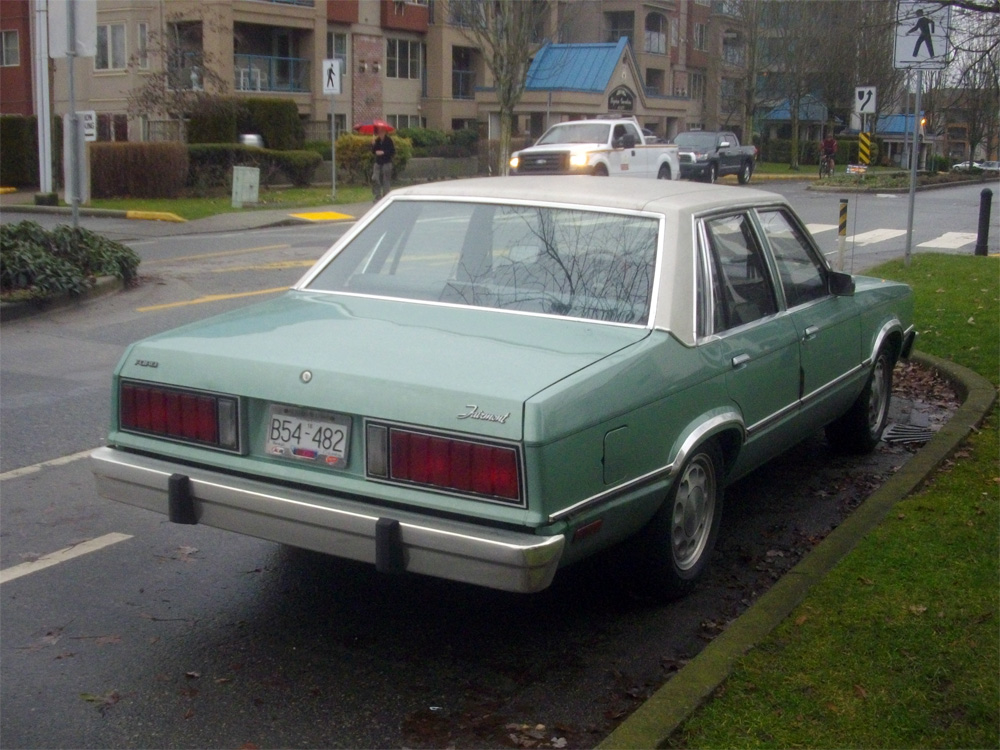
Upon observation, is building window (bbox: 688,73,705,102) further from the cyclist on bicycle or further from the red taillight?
the red taillight

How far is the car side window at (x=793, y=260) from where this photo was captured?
584 cm

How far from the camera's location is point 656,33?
2542 inches

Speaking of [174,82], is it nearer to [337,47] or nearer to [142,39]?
[142,39]

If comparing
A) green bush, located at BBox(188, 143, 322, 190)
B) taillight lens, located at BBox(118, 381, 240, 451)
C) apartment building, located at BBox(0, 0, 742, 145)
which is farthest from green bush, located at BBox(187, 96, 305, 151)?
taillight lens, located at BBox(118, 381, 240, 451)

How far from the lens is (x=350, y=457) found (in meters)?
4.00

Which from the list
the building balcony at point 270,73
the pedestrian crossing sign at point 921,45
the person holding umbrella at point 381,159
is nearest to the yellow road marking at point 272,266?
the pedestrian crossing sign at point 921,45

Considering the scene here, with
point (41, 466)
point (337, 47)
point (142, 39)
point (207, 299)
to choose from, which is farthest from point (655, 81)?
point (41, 466)

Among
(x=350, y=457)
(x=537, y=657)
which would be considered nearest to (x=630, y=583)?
(x=537, y=657)

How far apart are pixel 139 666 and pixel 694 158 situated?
37.2 metres

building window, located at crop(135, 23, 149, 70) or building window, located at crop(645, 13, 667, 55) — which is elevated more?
building window, located at crop(645, 13, 667, 55)

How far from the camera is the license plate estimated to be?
402 cm

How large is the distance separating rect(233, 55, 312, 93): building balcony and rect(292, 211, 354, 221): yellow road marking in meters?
17.9

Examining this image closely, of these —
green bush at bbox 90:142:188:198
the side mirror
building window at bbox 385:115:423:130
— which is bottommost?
the side mirror

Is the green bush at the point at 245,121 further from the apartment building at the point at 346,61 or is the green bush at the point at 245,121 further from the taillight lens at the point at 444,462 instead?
the taillight lens at the point at 444,462
